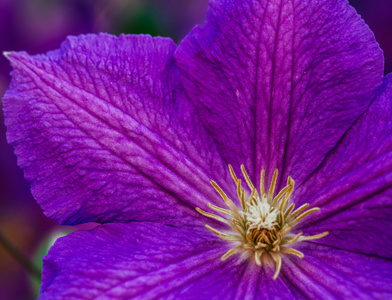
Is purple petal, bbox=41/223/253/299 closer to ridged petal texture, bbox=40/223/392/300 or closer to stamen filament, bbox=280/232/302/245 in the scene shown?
ridged petal texture, bbox=40/223/392/300

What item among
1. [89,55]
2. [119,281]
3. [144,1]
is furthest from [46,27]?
[119,281]

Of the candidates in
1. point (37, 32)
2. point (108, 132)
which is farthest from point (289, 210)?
point (37, 32)

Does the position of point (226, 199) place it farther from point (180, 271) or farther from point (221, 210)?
point (180, 271)

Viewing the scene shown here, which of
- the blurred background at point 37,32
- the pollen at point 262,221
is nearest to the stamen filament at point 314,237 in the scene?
the pollen at point 262,221

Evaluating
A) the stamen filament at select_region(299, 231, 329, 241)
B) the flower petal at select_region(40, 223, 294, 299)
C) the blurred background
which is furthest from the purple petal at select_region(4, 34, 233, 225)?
the blurred background

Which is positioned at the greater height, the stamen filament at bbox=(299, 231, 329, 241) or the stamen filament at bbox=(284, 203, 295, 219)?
the stamen filament at bbox=(284, 203, 295, 219)

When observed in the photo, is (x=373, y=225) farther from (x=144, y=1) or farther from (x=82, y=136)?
(x=144, y=1)

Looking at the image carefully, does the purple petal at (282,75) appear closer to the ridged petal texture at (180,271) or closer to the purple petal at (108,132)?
the purple petal at (108,132)
